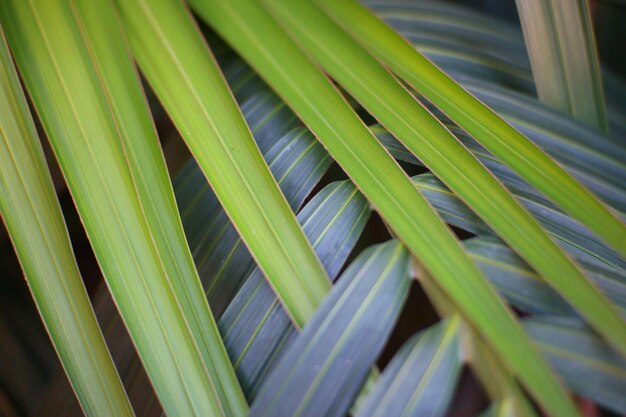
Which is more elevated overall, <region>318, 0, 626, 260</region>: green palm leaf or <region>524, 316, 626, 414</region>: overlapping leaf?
<region>318, 0, 626, 260</region>: green palm leaf

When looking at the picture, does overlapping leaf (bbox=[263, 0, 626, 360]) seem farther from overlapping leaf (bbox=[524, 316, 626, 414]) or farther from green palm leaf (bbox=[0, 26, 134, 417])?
green palm leaf (bbox=[0, 26, 134, 417])

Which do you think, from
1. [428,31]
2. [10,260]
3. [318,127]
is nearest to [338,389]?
[318,127]

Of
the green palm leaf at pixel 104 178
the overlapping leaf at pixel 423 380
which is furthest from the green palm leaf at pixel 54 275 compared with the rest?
the overlapping leaf at pixel 423 380

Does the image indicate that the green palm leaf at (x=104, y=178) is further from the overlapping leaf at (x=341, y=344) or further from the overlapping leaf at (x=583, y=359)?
the overlapping leaf at (x=583, y=359)

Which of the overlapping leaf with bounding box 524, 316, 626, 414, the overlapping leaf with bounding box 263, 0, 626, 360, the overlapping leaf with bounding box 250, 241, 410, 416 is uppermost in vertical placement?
the overlapping leaf with bounding box 263, 0, 626, 360

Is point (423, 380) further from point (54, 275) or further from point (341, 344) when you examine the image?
point (54, 275)

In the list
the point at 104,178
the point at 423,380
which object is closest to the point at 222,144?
the point at 104,178

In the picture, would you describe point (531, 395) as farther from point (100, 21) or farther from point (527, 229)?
point (100, 21)

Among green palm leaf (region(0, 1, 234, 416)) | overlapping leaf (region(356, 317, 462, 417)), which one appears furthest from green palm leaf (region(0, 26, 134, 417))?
overlapping leaf (region(356, 317, 462, 417))

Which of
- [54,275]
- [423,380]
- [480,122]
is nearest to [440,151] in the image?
[480,122]

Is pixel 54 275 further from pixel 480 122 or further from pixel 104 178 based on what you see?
pixel 480 122

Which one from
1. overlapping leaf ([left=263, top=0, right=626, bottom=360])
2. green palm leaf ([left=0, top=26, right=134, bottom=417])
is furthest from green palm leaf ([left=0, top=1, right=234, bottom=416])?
overlapping leaf ([left=263, top=0, right=626, bottom=360])

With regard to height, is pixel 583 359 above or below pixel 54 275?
below
